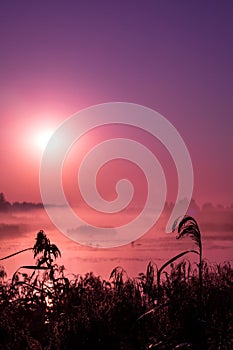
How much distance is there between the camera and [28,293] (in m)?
22.0

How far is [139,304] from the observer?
18891 mm

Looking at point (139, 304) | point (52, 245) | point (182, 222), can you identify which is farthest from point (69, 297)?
point (182, 222)

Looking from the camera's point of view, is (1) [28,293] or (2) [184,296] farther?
(1) [28,293]

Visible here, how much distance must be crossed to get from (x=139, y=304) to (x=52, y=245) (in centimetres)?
405

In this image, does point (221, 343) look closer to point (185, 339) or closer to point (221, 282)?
point (185, 339)

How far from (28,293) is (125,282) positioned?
3.75 metres

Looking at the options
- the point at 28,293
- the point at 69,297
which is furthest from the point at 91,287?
the point at 69,297

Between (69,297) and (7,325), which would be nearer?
(7,325)

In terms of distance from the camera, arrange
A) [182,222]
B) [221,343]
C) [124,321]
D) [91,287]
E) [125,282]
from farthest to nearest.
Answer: [91,287] < [125,282] < [124,321] < [182,222] < [221,343]

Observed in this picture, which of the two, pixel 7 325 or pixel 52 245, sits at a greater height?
pixel 52 245

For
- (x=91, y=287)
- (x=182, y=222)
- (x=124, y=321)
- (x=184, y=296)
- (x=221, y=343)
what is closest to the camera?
(x=221, y=343)

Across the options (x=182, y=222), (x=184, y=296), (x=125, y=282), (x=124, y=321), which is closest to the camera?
(x=182, y=222)

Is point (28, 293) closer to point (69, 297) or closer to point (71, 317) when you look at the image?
point (69, 297)

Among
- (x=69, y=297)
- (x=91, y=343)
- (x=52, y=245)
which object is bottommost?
(x=91, y=343)
